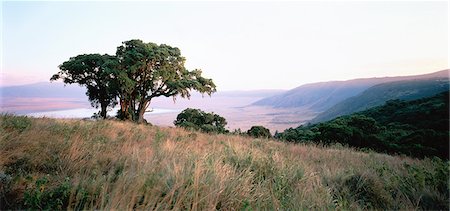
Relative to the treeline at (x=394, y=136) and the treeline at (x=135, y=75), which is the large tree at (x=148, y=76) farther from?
the treeline at (x=394, y=136)

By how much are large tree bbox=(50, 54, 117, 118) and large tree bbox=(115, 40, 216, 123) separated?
0.94 meters

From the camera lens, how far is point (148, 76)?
2641 centimetres

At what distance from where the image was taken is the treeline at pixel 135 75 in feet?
81.5

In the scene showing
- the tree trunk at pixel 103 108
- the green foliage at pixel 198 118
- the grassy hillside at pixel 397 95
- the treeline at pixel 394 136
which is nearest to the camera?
the treeline at pixel 394 136

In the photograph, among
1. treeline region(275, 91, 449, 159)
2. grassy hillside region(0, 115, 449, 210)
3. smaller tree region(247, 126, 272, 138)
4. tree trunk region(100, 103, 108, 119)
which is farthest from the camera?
tree trunk region(100, 103, 108, 119)

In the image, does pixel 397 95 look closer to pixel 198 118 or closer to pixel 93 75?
pixel 198 118

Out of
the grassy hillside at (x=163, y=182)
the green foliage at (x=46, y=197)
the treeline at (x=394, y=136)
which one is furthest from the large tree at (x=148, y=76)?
the green foliage at (x=46, y=197)

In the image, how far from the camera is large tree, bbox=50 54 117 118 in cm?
2474

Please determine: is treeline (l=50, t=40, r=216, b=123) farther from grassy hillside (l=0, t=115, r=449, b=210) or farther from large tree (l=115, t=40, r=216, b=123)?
grassy hillside (l=0, t=115, r=449, b=210)

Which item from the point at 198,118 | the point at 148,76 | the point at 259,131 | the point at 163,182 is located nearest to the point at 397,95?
the point at 198,118

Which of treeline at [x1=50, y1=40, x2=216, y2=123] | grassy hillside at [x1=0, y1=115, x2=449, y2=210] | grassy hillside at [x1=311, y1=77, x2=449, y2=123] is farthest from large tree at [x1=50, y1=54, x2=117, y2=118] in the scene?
grassy hillside at [x1=311, y1=77, x2=449, y2=123]

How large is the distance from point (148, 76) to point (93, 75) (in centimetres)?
536

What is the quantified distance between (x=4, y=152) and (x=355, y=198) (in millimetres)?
6096

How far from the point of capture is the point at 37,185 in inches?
123
